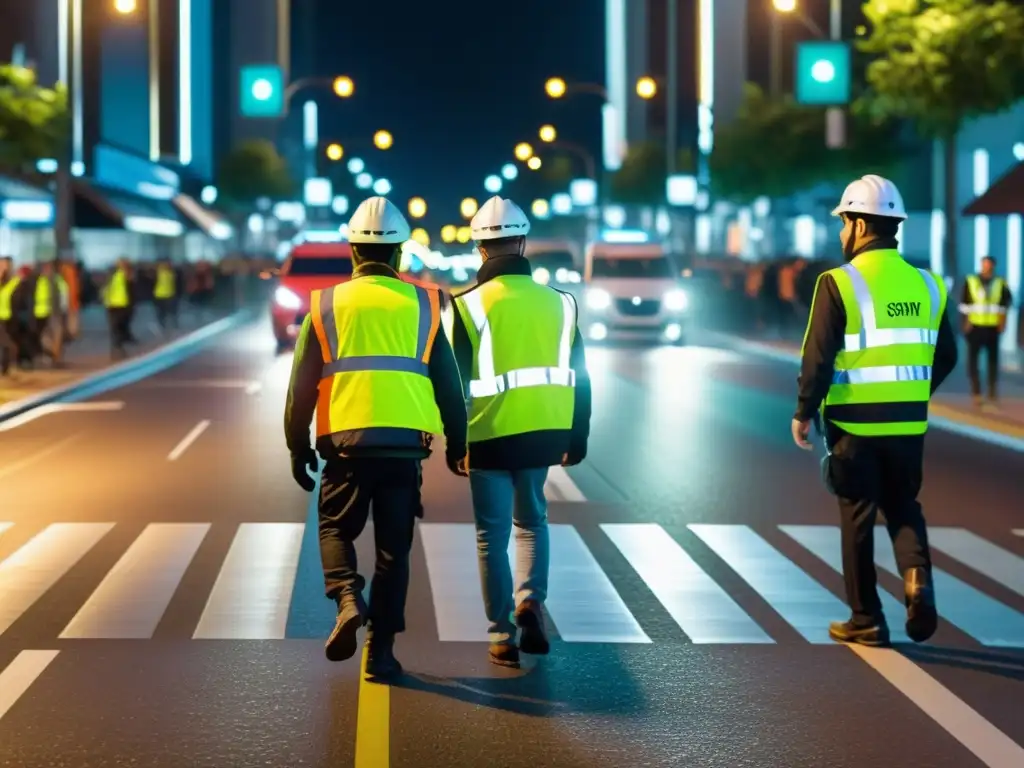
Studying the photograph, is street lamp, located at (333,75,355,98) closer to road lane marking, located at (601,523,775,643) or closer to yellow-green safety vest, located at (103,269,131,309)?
yellow-green safety vest, located at (103,269,131,309)

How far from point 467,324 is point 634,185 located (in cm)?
9552

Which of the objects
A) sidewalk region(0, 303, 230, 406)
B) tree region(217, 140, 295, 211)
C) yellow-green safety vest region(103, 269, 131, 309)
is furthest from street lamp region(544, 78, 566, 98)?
tree region(217, 140, 295, 211)

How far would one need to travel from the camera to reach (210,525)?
12.5 metres

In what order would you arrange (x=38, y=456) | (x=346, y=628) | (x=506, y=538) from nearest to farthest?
(x=346, y=628) < (x=506, y=538) < (x=38, y=456)

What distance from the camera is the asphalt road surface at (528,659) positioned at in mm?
6648

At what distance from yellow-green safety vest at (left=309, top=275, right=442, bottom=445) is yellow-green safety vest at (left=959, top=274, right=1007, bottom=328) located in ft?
51.3

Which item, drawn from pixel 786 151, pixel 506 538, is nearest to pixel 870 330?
pixel 506 538

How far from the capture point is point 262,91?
38.9 meters

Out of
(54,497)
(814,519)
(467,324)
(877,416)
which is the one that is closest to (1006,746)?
(877,416)

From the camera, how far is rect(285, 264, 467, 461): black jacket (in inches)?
293

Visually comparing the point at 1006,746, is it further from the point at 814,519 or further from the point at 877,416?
the point at 814,519

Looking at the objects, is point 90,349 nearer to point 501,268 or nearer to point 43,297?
point 43,297

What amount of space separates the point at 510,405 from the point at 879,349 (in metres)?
1.64

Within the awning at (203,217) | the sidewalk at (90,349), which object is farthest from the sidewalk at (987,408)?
the awning at (203,217)
